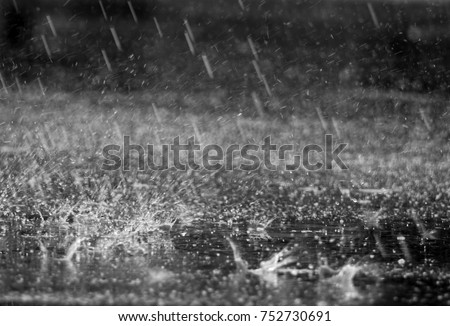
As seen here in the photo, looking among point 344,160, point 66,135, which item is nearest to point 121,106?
point 66,135

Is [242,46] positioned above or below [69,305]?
above

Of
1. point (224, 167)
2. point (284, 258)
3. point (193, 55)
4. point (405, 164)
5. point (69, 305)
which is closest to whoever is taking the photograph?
point (69, 305)

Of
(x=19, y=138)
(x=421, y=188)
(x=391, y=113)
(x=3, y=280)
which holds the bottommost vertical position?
(x=421, y=188)

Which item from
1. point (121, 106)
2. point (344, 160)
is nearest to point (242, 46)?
point (121, 106)

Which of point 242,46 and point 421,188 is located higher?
point 242,46

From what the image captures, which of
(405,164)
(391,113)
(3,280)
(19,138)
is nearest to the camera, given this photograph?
(3,280)

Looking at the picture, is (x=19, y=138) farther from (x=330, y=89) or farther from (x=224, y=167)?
(x=224, y=167)

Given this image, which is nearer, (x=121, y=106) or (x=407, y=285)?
(x=407, y=285)

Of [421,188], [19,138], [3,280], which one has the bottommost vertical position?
[421,188]

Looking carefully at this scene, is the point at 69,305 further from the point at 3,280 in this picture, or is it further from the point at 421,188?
the point at 421,188

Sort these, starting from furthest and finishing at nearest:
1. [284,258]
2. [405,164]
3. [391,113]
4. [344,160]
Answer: [344,160]
[405,164]
[391,113]
[284,258]
